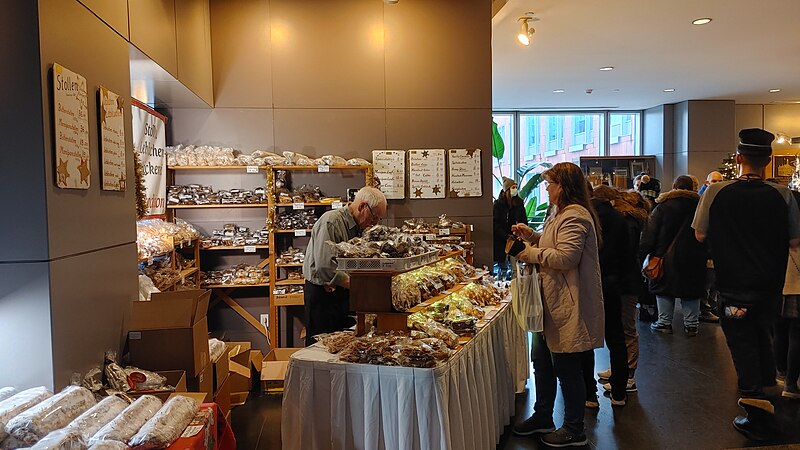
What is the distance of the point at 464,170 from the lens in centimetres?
515

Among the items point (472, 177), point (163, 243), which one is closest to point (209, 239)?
point (163, 243)

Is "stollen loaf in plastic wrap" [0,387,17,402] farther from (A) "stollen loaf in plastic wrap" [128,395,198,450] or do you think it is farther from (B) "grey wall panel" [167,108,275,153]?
(B) "grey wall panel" [167,108,275,153]

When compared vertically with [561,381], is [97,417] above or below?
above

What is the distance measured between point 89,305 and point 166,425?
31.7 inches

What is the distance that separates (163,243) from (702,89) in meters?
8.95

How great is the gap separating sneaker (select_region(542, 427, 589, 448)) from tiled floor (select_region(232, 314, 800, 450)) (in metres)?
0.10

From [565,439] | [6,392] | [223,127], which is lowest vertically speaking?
[565,439]

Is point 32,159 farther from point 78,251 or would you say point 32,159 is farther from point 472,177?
point 472,177

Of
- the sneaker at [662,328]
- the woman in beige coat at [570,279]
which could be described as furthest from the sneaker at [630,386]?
the sneaker at [662,328]

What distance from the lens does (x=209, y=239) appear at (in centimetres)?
489

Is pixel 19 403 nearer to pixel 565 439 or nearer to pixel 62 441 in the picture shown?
pixel 62 441

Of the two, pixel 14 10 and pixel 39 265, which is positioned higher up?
pixel 14 10

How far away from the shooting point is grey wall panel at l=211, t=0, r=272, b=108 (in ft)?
16.1

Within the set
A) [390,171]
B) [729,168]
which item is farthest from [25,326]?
[729,168]
